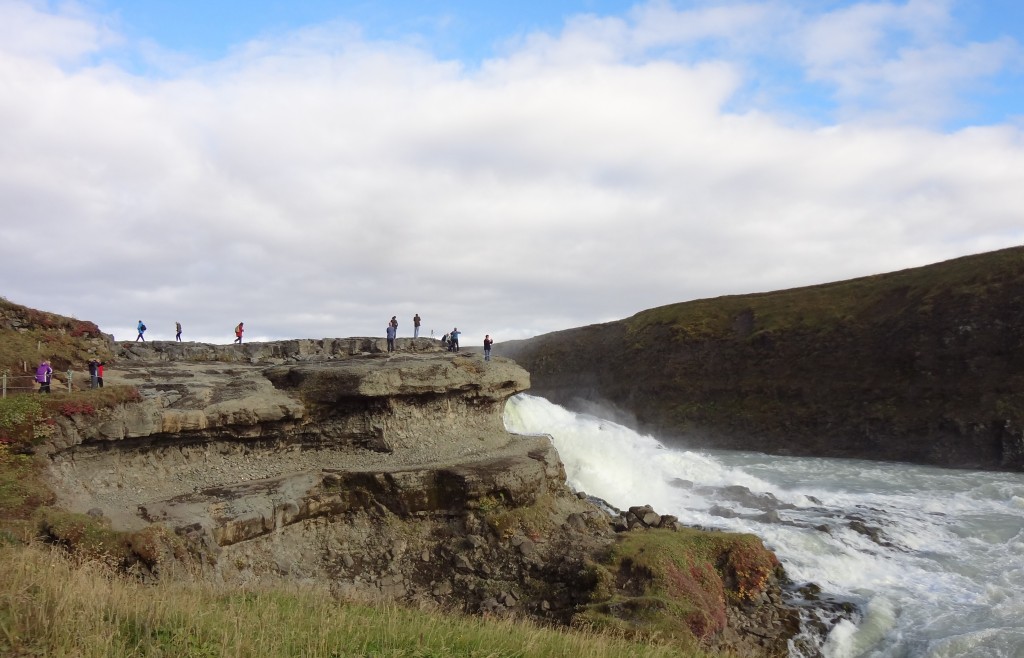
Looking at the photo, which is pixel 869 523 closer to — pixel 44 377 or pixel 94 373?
pixel 94 373

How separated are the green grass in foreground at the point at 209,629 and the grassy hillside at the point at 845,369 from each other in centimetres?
4497

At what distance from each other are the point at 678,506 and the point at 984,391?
100 feet

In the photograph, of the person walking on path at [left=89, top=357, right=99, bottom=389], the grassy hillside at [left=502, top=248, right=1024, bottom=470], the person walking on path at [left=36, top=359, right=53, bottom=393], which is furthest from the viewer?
the grassy hillside at [left=502, top=248, right=1024, bottom=470]

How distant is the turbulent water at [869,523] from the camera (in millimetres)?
15836

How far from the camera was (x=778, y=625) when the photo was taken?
16.0 m

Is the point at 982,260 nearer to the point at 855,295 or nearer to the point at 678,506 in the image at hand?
the point at 855,295

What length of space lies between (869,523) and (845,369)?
33194 millimetres

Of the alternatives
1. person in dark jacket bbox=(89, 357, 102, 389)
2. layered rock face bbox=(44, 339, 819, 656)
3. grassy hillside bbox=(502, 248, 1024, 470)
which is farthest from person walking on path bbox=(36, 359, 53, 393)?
grassy hillside bbox=(502, 248, 1024, 470)

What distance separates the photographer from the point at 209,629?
685cm

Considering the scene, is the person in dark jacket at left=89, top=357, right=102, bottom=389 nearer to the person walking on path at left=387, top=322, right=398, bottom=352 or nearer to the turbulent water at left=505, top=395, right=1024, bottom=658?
the person walking on path at left=387, top=322, right=398, bottom=352

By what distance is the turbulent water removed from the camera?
15836mm

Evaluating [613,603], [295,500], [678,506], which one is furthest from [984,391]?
[295,500]

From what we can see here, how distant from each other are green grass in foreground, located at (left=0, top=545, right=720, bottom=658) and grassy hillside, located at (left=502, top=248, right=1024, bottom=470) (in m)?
45.0

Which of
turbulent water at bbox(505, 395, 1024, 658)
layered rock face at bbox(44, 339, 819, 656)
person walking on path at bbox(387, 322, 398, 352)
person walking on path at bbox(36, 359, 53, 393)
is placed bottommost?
turbulent water at bbox(505, 395, 1024, 658)
